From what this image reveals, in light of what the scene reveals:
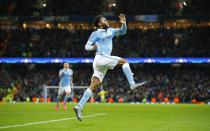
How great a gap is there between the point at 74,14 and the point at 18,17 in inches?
260

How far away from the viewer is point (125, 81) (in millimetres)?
49312

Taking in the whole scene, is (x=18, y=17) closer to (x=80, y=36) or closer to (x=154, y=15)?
(x=80, y=36)

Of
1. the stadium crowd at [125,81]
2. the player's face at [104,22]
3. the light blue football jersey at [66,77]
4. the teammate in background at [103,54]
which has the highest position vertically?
the player's face at [104,22]

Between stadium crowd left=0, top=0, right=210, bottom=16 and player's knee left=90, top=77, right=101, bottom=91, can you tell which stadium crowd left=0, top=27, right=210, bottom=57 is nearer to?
stadium crowd left=0, top=0, right=210, bottom=16

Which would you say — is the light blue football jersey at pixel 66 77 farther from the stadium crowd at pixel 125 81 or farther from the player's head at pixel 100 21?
the stadium crowd at pixel 125 81

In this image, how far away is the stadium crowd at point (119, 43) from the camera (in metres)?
51.2

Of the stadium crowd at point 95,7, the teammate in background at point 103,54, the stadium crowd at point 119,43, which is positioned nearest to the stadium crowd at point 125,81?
the stadium crowd at point 119,43

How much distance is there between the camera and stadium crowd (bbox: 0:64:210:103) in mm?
45625

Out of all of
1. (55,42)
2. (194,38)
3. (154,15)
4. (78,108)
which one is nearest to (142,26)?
(154,15)

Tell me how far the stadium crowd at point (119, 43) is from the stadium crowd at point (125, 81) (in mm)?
1734

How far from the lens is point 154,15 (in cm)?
5331

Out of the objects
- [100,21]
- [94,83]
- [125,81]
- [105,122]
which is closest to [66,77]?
[105,122]

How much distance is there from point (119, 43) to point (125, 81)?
582 centimetres

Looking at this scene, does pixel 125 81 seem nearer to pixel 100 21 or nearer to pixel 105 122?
pixel 105 122
